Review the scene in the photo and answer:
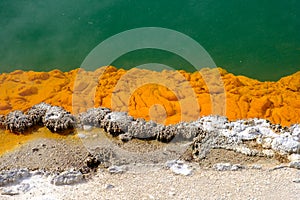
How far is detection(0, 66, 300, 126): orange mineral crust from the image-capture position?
1017cm

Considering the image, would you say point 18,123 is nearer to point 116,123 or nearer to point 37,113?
point 37,113

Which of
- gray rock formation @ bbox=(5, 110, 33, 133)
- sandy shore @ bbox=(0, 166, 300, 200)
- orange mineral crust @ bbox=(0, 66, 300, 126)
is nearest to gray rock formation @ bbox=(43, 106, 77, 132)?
gray rock formation @ bbox=(5, 110, 33, 133)

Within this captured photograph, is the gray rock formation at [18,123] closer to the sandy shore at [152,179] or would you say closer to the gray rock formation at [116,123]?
the sandy shore at [152,179]

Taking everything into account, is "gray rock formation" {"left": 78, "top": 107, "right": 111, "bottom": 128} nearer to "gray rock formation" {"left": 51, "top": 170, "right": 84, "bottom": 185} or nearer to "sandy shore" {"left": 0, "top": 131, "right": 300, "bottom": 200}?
"sandy shore" {"left": 0, "top": 131, "right": 300, "bottom": 200}

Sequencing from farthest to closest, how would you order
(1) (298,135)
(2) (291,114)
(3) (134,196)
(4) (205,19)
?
(4) (205,19)
(2) (291,114)
(1) (298,135)
(3) (134,196)

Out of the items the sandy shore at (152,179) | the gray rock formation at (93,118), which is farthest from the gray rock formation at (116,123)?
the sandy shore at (152,179)

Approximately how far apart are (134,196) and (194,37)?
6.31 m

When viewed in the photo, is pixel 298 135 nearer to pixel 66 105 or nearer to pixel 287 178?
pixel 287 178

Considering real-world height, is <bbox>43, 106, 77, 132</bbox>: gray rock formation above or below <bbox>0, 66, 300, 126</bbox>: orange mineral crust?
below

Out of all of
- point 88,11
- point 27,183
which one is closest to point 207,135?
point 27,183

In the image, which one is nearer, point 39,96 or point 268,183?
point 268,183

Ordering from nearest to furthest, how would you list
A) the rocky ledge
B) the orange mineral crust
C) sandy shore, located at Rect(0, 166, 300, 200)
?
1. sandy shore, located at Rect(0, 166, 300, 200)
2. the rocky ledge
3. the orange mineral crust

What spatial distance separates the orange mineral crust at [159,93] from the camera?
1017cm

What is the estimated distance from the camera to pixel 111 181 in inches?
313
